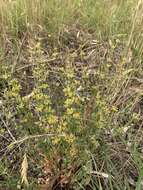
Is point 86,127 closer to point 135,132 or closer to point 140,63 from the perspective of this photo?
point 135,132

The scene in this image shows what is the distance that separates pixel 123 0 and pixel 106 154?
66.1 inches

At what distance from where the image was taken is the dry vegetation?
2.01 meters

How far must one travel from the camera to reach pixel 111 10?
3258mm

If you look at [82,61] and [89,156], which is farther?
[82,61]

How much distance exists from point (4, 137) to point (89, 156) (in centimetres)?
50

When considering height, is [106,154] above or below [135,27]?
below

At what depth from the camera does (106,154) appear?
7.12 feet

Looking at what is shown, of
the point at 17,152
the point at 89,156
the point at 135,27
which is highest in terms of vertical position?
the point at 135,27

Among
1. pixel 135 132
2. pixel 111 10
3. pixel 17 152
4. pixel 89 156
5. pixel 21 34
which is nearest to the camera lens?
pixel 89 156

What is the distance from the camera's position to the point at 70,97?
2139mm

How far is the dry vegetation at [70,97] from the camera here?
2014 mm

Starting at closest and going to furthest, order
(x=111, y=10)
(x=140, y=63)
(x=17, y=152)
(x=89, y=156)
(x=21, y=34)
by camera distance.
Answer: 1. (x=89, y=156)
2. (x=17, y=152)
3. (x=140, y=63)
4. (x=21, y=34)
5. (x=111, y=10)

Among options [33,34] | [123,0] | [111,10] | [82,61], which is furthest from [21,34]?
[123,0]

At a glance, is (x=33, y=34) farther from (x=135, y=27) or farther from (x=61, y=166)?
(x=61, y=166)
